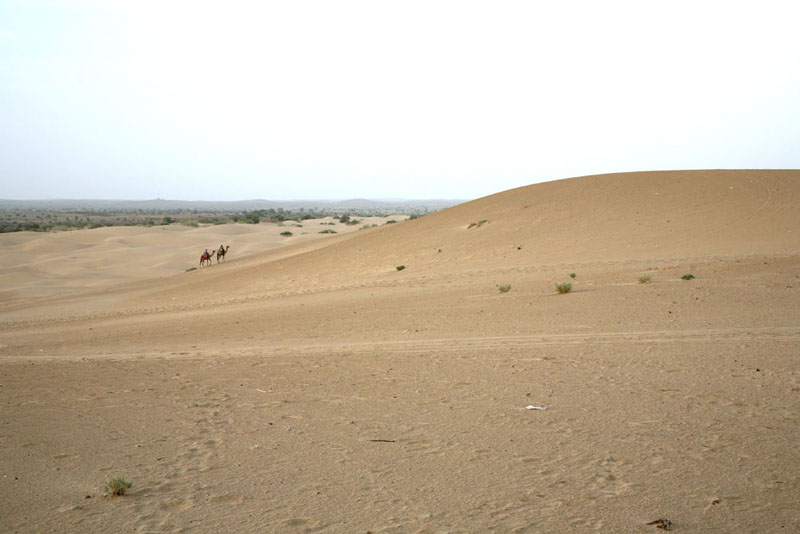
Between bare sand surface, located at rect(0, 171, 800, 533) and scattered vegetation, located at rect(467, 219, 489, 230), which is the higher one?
scattered vegetation, located at rect(467, 219, 489, 230)

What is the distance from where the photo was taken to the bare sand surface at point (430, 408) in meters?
5.71

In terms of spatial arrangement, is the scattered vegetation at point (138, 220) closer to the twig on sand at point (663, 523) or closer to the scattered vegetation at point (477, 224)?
the scattered vegetation at point (477, 224)

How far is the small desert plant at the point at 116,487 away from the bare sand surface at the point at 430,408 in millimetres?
103

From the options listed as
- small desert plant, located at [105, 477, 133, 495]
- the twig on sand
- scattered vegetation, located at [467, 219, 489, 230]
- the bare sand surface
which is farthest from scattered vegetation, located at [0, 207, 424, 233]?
the twig on sand

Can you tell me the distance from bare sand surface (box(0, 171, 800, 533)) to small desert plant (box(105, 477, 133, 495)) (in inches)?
4.1

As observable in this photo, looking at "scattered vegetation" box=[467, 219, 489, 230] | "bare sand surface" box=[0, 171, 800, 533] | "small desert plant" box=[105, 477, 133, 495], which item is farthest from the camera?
"scattered vegetation" box=[467, 219, 489, 230]

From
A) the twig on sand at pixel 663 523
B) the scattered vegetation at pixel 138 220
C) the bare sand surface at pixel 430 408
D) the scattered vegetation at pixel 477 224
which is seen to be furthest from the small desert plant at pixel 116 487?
the scattered vegetation at pixel 138 220

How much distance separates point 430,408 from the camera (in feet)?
28.2

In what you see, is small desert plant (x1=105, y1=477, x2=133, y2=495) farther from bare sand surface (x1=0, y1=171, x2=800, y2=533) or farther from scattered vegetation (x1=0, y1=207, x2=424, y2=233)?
scattered vegetation (x1=0, y1=207, x2=424, y2=233)

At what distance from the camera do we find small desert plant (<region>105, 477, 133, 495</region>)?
19.4ft

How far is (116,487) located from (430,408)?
3.84m

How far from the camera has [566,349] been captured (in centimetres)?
1172

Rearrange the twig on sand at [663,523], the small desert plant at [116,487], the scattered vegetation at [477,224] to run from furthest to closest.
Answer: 1. the scattered vegetation at [477,224]
2. the small desert plant at [116,487]
3. the twig on sand at [663,523]

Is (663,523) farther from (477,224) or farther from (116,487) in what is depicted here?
(477,224)
